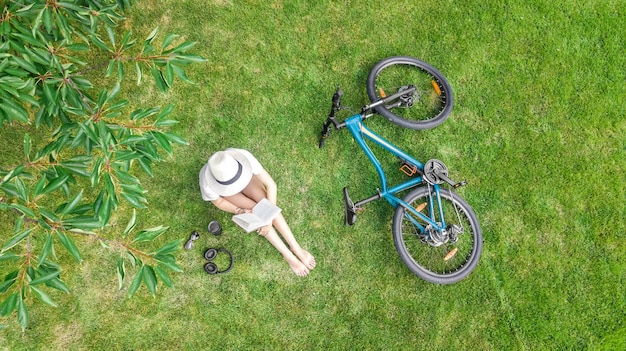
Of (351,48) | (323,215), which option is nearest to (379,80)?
(351,48)

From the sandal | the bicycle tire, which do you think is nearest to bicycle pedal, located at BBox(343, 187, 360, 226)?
the bicycle tire

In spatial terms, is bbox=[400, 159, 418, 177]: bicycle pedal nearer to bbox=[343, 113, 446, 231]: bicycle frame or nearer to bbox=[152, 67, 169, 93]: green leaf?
bbox=[343, 113, 446, 231]: bicycle frame

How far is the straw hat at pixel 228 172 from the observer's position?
4121 mm

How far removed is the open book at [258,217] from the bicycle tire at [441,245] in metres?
1.51

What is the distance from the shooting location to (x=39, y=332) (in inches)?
187

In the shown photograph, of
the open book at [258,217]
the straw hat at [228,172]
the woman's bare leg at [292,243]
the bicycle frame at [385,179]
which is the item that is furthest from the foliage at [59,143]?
the bicycle frame at [385,179]

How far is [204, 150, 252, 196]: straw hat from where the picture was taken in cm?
412

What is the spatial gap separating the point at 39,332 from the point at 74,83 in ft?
10.5

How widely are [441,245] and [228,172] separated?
2.83 metres

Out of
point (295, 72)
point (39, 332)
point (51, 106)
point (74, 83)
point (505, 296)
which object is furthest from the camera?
point (295, 72)

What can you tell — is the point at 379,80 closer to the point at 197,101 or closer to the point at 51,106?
the point at 197,101

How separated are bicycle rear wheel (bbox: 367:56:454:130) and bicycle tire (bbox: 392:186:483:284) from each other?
0.99 m

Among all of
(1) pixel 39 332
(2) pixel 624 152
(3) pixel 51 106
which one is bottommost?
(1) pixel 39 332

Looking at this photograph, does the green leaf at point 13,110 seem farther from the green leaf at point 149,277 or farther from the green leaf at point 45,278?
the green leaf at point 149,277
